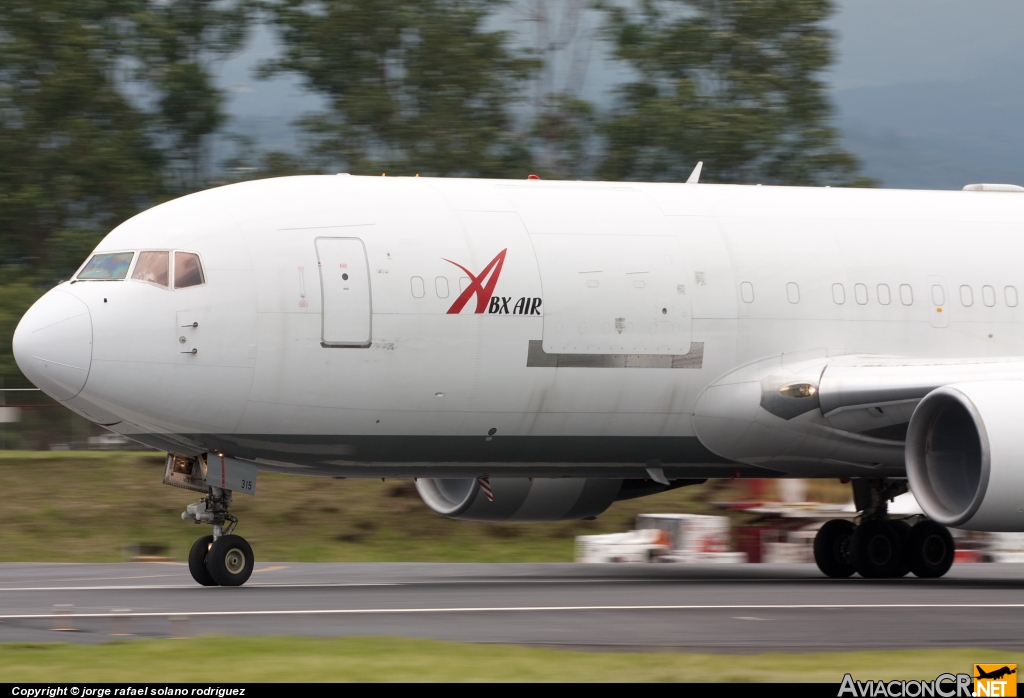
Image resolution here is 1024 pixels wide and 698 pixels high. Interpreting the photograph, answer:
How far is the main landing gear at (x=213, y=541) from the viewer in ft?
47.2

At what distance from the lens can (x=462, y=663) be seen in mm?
8836

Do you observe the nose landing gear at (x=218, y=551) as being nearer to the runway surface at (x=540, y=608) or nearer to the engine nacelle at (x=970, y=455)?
the runway surface at (x=540, y=608)

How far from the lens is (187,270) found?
14.2m

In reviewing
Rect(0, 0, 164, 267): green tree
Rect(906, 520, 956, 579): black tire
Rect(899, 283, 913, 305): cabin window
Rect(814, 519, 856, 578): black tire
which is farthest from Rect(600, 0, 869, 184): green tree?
Rect(899, 283, 913, 305): cabin window

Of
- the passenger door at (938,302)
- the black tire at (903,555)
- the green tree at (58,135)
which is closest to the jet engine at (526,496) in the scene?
the black tire at (903,555)

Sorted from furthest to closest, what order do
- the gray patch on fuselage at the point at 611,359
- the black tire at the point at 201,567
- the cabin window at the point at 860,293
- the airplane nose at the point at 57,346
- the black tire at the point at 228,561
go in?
the cabin window at the point at 860,293 < the gray patch on fuselage at the point at 611,359 < the black tire at the point at 201,567 < the black tire at the point at 228,561 < the airplane nose at the point at 57,346

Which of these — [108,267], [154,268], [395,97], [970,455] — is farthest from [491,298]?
[395,97]

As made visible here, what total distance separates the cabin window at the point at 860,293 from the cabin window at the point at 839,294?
0.48 ft

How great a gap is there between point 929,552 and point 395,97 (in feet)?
77.3

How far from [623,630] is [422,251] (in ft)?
18.2

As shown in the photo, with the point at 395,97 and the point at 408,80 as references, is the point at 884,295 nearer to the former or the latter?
the point at 395,97

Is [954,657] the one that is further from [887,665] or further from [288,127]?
[288,127]

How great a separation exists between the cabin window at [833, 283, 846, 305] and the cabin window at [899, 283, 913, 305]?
2.50 ft

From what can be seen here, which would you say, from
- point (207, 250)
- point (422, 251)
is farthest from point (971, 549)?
point (207, 250)
